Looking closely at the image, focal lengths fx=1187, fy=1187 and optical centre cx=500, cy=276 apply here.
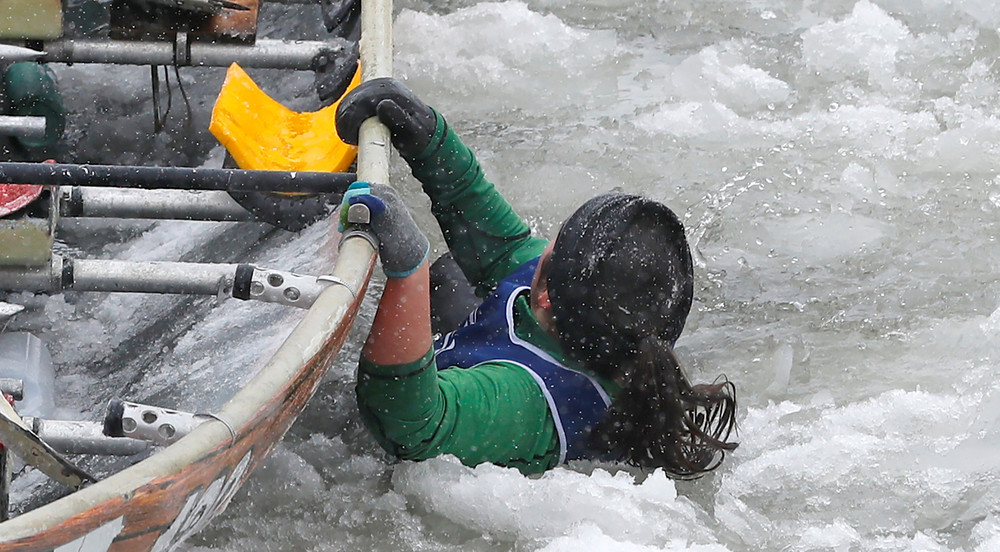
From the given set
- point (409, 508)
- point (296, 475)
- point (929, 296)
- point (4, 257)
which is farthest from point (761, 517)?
point (4, 257)

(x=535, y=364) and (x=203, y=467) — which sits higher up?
(x=203, y=467)

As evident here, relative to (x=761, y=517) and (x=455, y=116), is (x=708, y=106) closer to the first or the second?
(x=455, y=116)

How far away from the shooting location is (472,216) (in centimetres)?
267

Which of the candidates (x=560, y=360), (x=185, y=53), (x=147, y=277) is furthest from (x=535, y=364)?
(x=185, y=53)

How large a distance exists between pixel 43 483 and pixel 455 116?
2.26 meters

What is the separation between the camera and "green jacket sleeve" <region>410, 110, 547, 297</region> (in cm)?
259

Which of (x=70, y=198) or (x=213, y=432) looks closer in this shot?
(x=213, y=432)

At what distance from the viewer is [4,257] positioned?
2344mm

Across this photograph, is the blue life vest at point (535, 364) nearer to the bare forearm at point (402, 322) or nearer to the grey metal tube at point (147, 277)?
the bare forearm at point (402, 322)

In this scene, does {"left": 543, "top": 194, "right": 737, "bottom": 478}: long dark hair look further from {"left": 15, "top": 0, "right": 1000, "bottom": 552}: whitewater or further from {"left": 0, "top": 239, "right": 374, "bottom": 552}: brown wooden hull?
{"left": 0, "top": 239, "right": 374, "bottom": 552}: brown wooden hull

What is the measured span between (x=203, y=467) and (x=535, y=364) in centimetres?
97

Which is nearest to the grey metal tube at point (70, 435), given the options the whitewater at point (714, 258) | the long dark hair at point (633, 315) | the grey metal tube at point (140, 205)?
the whitewater at point (714, 258)

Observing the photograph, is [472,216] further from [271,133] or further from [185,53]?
[185,53]

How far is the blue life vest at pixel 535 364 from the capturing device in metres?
2.36
